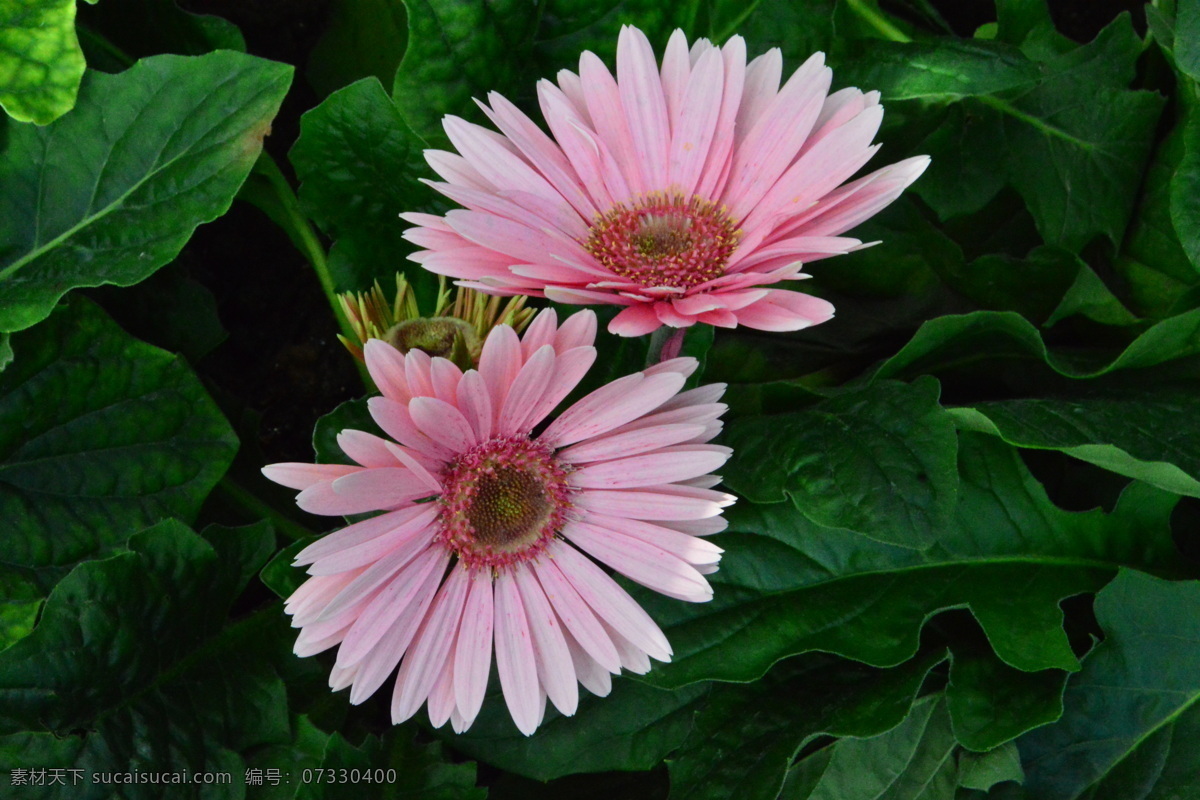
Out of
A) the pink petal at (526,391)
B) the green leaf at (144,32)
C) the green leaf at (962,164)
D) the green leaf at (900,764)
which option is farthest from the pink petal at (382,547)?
the green leaf at (962,164)

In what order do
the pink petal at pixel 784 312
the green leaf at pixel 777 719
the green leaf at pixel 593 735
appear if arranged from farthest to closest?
1. the green leaf at pixel 593 735
2. the green leaf at pixel 777 719
3. the pink petal at pixel 784 312

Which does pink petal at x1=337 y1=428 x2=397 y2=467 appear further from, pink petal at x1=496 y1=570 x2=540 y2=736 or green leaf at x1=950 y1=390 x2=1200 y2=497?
green leaf at x1=950 y1=390 x2=1200 y2=497

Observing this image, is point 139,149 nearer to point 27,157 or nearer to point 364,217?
point 27,157

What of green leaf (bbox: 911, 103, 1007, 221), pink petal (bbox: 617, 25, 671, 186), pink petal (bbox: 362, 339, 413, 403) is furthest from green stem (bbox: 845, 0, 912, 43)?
pink petal (bbox: 362, 339, 413, 403)

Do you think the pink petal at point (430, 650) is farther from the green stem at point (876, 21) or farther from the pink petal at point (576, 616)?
the green stem at point (876, 21)

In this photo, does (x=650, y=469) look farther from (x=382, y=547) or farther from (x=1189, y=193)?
(x=1189, y=193)

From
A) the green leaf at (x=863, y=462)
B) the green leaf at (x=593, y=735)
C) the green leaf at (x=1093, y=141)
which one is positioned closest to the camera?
the green leaf at (x=863, y=462)

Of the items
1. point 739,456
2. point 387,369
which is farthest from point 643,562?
point 387,369
